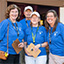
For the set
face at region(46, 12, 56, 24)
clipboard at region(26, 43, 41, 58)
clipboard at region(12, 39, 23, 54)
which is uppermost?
face at region(46, 12, 56, 24)

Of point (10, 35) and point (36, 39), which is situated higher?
point (10, 35)

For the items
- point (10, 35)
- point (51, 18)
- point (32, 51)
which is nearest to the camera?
point (10, 35)

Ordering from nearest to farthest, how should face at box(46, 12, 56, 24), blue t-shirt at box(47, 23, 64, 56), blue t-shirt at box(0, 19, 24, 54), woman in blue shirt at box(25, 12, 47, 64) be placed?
blue t-shirt at box(0, 19, 24, 54) < blue t-shirt at box(47, 23, 64, 56) < face at box(46, 12, 56, 24) < woman in blue shirt at box(25, 12, 47, 64)

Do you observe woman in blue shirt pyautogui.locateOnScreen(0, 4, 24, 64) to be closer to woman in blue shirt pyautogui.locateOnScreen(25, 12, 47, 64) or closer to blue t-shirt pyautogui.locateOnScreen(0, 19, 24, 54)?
blue t-shirt pyautogui.locateOnScreen(0, 19, 24, 54)

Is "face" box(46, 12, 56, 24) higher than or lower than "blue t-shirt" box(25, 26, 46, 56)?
higher

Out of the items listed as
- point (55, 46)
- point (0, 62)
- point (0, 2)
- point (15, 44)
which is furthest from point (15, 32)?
point (0, 2)

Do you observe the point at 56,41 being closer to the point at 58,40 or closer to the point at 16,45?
the point at 58,40

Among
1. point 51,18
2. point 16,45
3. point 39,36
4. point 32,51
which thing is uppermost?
point 51,18

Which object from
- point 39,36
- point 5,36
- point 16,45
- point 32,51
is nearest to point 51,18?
point 39,36

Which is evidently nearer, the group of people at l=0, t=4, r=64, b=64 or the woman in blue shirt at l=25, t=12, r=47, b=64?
the group of people at l=0, t=4, r=64, b=64

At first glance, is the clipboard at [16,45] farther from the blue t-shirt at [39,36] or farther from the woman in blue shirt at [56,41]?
the woman in blue shirt at [56,41]

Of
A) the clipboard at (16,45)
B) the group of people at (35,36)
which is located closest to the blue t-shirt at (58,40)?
the group of people at (35,36)

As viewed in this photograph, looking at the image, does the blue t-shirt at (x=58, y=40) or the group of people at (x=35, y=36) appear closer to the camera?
the group of people at (x=35, y=36)

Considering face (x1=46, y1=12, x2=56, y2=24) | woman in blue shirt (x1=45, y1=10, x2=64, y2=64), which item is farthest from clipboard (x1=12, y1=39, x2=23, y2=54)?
face (x1=46, y1=12, x2=56, y2=24)
